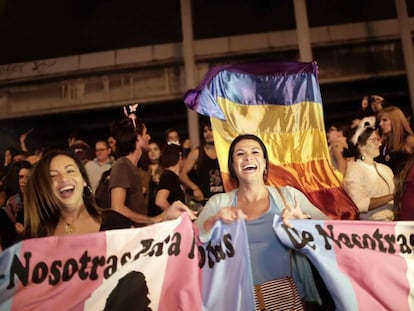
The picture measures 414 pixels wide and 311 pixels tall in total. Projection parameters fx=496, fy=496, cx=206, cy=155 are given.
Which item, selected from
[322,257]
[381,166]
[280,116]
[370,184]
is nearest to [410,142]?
A: [381,166]

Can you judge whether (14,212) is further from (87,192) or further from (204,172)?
(204,172)

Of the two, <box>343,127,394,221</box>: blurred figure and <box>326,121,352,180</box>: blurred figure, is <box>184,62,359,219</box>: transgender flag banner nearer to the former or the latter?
<box>343,127,394,221</box>: blurred figure

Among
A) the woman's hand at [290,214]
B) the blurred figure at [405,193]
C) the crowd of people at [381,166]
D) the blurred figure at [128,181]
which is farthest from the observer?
the blurred figure at [128,181]

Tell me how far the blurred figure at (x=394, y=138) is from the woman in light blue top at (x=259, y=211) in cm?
164

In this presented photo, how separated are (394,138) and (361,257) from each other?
6.65 feet

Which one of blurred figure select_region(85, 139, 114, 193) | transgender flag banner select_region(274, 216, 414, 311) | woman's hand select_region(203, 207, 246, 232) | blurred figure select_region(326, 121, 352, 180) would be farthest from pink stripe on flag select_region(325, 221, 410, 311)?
blurred figure select_region(85, 139, 114, 193)

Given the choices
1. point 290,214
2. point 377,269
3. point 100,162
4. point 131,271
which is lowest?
point 377,269

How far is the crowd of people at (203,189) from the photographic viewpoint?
2715 millimetres

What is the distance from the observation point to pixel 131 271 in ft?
8.50

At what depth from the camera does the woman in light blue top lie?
2.71 metres

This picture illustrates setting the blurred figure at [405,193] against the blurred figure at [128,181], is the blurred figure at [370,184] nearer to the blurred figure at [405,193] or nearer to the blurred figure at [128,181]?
the blurred figure at [405,193]

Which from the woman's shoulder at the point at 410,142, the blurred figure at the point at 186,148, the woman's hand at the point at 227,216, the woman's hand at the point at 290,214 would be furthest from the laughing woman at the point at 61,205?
the blurred figure at the point at 186,148

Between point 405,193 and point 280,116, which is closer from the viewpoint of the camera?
point 405,193

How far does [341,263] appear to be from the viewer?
273 centimetres
